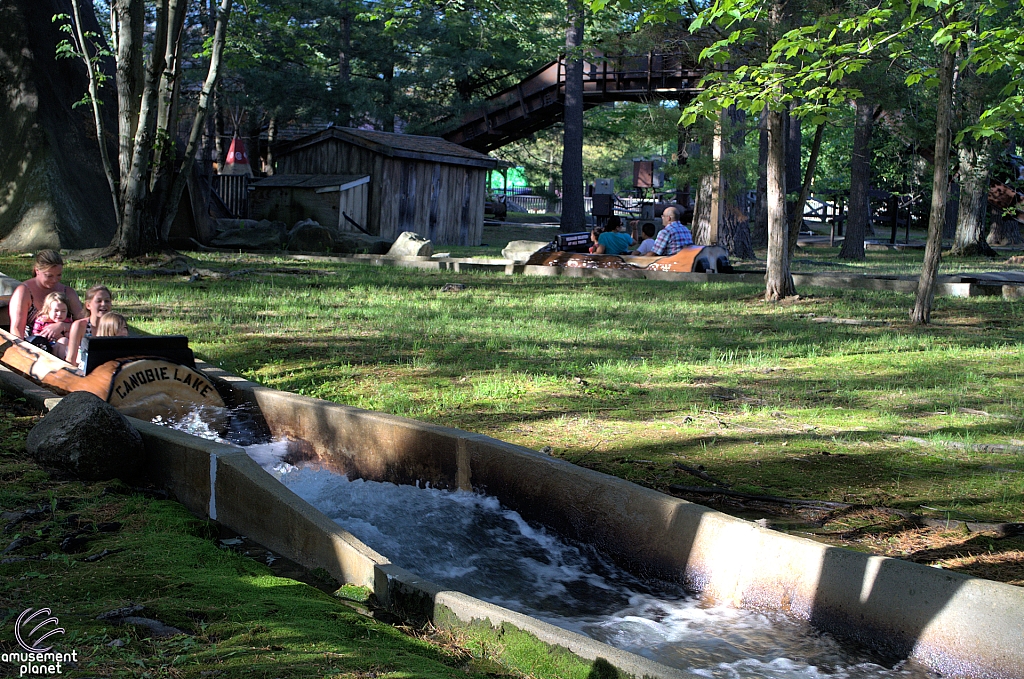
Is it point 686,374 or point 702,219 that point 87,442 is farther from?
point 702,219

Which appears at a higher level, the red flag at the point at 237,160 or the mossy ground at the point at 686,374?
the red flag at the point at 237,160

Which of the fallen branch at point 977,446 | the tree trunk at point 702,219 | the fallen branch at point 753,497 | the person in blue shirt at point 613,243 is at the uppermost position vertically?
the tree trunk at point 702,219

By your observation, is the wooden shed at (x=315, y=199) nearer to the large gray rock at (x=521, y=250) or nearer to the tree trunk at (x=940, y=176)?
the large gray rock at (x=521, y=250)

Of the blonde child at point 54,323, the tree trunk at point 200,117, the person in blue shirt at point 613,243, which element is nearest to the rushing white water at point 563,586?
the blonde child at point 54,323

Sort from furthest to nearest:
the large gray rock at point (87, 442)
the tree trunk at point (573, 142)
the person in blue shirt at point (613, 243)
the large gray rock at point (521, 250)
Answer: the tree trunk at point (573, 142)
the large gray rock at point (521, 250)
the person in blue shirt at point (613, 243)
the large gray rock at point (87, 442)

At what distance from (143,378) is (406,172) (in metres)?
21.0

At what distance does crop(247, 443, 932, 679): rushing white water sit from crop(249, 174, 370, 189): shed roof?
67.9 ft

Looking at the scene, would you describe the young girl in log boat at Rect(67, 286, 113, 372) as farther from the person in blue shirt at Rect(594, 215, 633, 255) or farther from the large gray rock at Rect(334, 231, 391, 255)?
the large gray rock at Rect(334, 231, 391, 255)

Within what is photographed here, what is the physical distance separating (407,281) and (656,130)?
5.10m

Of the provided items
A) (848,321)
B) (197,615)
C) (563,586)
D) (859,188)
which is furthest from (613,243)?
(197,615)

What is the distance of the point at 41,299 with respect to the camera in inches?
326

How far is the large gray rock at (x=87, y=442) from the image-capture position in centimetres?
544

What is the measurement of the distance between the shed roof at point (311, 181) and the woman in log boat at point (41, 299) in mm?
17887

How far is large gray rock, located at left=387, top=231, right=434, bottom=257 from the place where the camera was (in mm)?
20641
